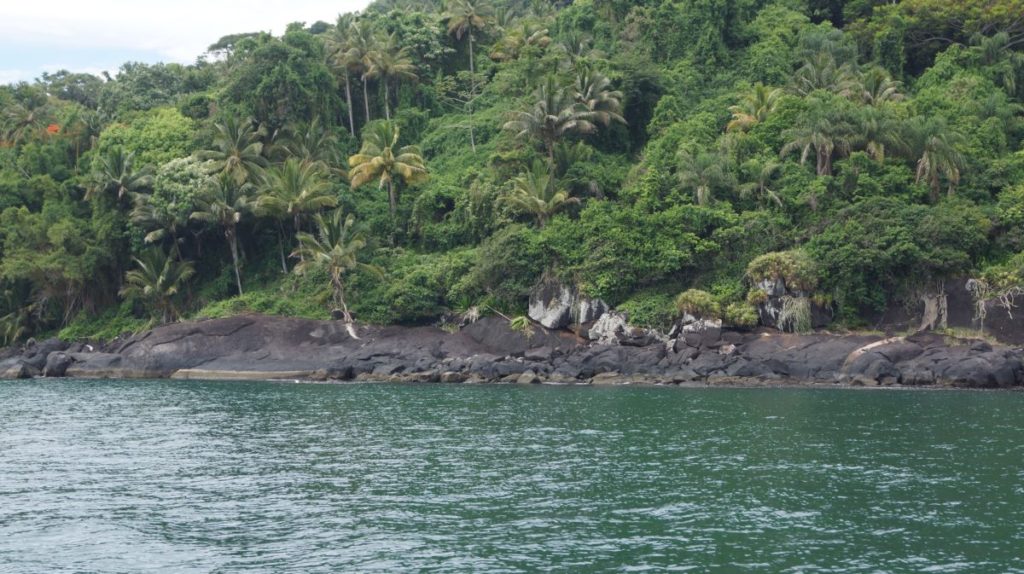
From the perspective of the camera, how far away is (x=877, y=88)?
6216 cm

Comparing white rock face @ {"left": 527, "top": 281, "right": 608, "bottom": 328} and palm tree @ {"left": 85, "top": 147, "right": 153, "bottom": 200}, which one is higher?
palm tree @ {"left": 85, "top": 147, "right": 153, "bottom": 200}

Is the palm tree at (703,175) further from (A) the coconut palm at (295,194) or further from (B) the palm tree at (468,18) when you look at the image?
(B) the palm tree at (468,18)

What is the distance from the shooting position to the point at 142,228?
64.3m

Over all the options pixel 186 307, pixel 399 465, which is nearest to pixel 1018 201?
pixel 399 465

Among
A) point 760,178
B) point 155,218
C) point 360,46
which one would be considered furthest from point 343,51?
point 760,178

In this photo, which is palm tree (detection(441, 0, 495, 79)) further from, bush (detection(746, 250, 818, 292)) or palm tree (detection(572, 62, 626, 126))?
bush (detection(746, 250, 818, 292))

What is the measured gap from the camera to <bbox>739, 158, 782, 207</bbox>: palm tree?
5600 cm

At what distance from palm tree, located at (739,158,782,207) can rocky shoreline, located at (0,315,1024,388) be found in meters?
8.47

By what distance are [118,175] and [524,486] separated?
47753mm

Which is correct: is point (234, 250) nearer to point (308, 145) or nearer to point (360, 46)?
point (308, 145)

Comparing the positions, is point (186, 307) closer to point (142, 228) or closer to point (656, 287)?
point (142, 228)

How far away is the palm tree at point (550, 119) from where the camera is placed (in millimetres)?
61469

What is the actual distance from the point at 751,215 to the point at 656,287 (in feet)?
20.7

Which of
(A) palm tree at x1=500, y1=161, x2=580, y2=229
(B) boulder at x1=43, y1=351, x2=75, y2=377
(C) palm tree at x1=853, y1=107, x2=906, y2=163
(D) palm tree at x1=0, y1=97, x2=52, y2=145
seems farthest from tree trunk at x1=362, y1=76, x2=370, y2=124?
(C) palm tree at x1=853, y1=107, x2=906, y2=163
